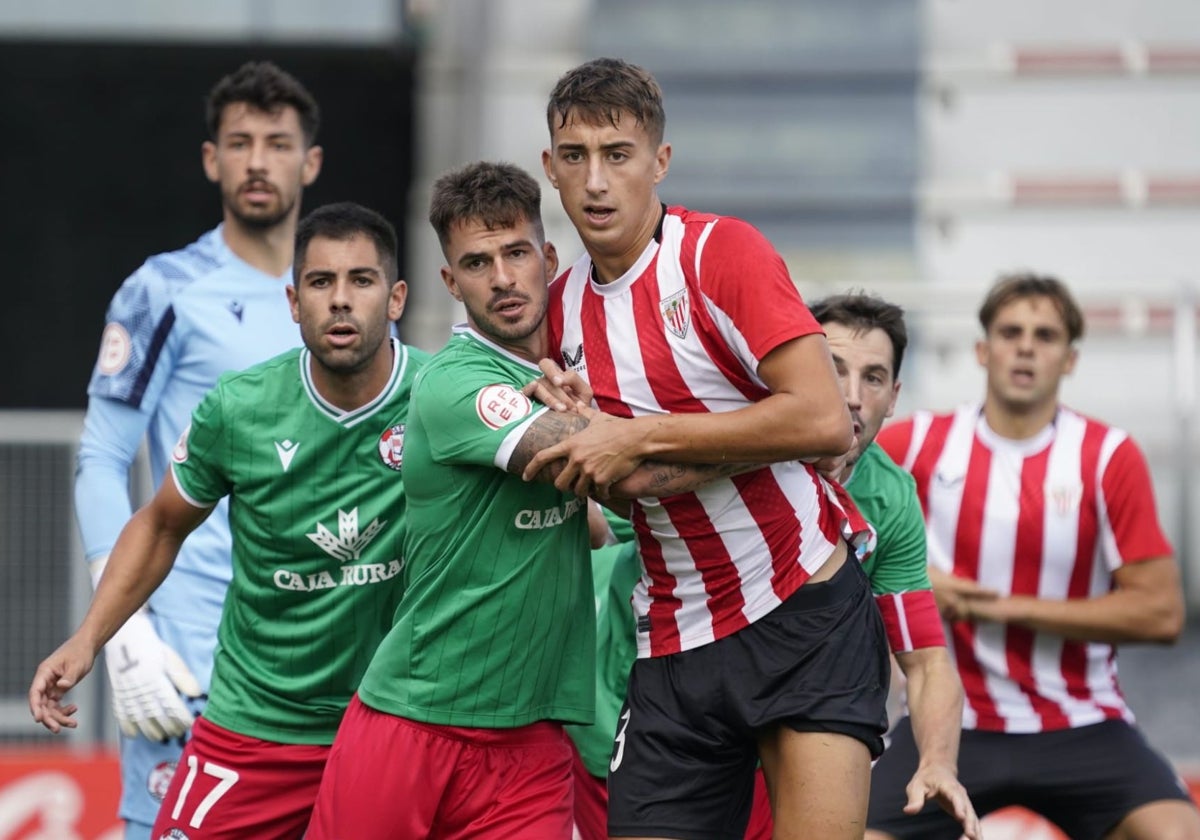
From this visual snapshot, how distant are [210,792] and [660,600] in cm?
123

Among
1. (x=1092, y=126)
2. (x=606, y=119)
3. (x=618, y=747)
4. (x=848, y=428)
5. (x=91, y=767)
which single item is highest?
(x=1092, y=126)

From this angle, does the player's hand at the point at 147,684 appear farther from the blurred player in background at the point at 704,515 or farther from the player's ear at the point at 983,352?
the player's ear at the point at 983,352

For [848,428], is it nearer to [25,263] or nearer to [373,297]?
[373,297]

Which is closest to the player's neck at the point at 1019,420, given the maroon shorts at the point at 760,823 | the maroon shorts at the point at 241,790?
the maroon shorts at the point at 760,823

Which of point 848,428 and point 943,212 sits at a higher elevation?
point 943,212

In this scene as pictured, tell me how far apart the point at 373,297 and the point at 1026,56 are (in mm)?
7133

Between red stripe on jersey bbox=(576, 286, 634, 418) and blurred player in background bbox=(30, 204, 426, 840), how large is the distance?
0.64 metres

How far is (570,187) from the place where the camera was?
4.08 m

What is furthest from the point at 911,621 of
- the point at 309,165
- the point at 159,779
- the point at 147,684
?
the point at 309,165

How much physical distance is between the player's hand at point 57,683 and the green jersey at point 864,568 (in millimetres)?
1241

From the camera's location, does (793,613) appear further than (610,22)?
No

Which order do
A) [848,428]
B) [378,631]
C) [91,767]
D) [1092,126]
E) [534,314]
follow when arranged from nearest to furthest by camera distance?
[848,428] < [534,314] < [378,631] < [91,767] < [1092,126]

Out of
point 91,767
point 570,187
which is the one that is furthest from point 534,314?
point 91,767

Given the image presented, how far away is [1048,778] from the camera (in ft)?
18.0
